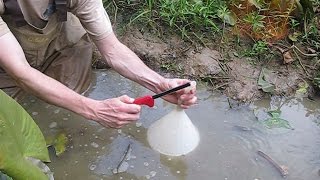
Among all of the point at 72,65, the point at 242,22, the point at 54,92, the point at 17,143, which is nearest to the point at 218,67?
the point at 242,22

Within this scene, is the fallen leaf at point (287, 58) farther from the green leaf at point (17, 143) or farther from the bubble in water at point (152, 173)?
the green leaf at point (17, 143)

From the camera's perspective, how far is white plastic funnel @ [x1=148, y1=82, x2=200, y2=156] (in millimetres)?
2855

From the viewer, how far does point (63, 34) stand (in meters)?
3.20

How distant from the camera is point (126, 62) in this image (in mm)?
2967

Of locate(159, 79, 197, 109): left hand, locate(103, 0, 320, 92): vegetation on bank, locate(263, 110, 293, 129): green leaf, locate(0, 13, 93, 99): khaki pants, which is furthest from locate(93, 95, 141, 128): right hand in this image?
locate(103, 0, 320, 92): vegetation on bank

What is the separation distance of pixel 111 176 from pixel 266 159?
815 mm

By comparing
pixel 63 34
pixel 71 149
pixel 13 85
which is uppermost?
pixel 63 34

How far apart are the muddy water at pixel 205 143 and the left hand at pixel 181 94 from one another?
0.34 m

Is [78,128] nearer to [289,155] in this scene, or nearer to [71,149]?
[71,149]

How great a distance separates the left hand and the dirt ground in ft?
2.24

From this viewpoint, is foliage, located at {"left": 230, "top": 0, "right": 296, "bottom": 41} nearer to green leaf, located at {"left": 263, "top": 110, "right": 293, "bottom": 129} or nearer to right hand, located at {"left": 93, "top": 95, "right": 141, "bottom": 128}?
green leaf, located at {"left": 263, "top": 110, "right": 293, "bottom": 129}

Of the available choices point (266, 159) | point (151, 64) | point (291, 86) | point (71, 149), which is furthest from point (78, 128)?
point (291, 86)

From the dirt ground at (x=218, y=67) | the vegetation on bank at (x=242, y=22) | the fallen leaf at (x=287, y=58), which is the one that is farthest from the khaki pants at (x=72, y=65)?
the fallen leaf at (x=287, y=58)

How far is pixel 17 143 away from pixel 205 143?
1.46m
